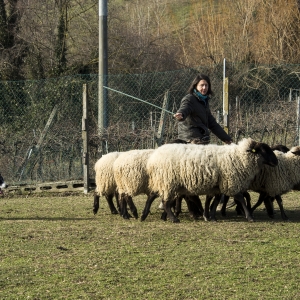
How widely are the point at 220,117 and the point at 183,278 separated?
7.39 meters

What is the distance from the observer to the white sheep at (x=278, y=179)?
9484 millimetres

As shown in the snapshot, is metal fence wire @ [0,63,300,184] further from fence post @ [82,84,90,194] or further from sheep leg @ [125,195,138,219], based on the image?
sheep leg @ [125,195,138,219]

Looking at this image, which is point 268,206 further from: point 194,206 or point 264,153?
point 194,206

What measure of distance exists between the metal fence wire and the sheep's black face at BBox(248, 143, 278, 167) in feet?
11.1

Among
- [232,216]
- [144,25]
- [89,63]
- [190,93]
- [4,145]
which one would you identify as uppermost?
[144,25]

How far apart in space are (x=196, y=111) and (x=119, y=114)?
394 cm

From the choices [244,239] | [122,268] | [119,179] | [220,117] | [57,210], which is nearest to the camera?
[122,268]

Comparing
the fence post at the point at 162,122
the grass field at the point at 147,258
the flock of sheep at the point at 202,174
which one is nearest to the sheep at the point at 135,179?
the flock of sheep at the point at 202,174

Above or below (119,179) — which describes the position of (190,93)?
above

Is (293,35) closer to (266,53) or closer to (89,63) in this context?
(266,53)

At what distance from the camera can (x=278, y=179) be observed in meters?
9.52

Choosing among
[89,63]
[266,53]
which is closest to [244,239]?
[89,63]

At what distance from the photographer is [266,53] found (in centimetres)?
2411

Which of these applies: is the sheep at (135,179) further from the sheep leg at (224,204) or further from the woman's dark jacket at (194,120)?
the woman's dark jacket at (194,120)
